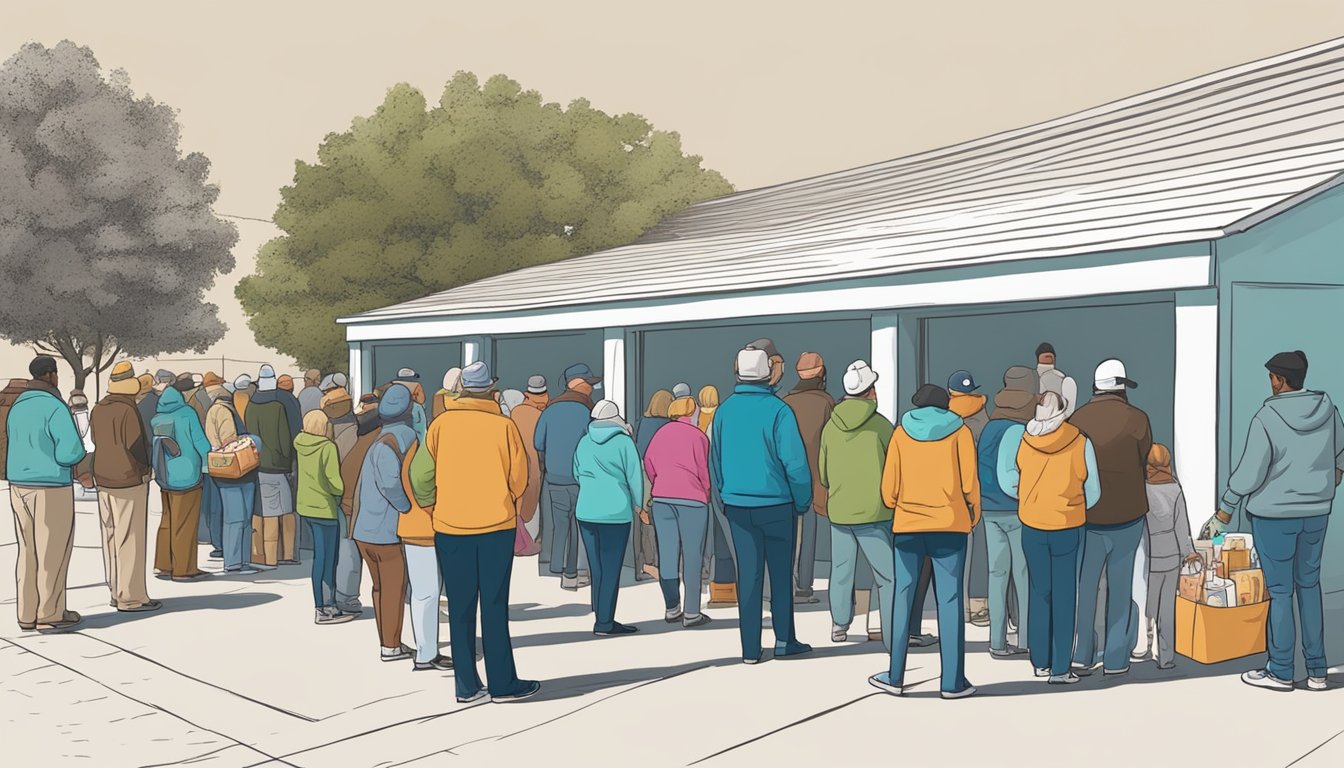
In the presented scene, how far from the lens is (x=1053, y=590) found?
7250 millimetres

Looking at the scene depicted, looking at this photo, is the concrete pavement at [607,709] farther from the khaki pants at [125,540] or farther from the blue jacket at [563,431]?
the blue jacket at [563,431]

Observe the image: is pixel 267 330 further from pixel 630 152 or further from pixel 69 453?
pixel 69 453

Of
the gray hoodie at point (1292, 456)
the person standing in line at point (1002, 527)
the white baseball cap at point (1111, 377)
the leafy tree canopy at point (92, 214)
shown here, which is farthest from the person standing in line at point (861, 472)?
the leafy tree canopy at point (92, 214)

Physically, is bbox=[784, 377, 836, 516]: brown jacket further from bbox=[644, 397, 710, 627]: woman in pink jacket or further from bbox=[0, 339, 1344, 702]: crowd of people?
bbox=[644, 397, 710, 627]: woman in pink jacket

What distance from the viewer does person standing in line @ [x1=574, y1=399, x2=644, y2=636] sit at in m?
8.80

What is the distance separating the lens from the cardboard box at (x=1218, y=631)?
7.41 metres

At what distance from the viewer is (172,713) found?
7172 millimetres

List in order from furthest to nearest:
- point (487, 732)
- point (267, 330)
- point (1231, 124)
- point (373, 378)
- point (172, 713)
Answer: point (267, 330) < point (373, 378) < point (1231, 124) < point (172, 713) < point (487, 732)

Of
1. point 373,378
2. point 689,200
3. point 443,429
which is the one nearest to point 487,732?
point 443,429

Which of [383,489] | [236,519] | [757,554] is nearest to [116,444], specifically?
[236,519]

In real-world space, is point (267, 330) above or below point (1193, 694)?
above

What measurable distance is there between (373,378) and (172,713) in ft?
39.5

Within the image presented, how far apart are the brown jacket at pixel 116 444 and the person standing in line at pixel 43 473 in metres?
0.35

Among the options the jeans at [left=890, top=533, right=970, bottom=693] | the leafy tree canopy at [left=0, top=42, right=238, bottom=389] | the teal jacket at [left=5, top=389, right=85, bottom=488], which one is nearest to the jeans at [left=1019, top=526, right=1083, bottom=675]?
the jeans at [left=890, top=533, right=970, bottom=693]
